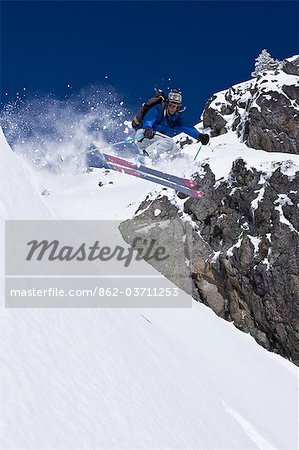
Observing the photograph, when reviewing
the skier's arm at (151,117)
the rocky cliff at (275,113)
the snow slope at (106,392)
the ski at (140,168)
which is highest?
the rocky cliff at (275,113)

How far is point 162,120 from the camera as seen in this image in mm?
13578

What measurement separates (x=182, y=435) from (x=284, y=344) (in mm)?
21550

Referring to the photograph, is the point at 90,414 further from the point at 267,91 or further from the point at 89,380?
the point at 267,91

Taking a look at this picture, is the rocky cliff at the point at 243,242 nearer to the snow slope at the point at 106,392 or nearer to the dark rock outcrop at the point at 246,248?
the dark rock outcrop at the point at 246,248

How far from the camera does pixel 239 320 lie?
27.7 metres

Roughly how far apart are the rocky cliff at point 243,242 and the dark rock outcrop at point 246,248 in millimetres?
56

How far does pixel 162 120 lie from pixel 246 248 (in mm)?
16320

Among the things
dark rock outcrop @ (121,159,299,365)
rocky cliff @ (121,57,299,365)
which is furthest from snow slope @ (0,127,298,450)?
rocky cliff @ (121,57,299,365)

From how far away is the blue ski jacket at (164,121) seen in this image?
527 inches

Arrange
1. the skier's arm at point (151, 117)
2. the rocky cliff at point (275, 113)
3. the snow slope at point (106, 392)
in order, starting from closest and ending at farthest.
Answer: the snow slope at point (106, 392), the skier's arm at point (151, 117), the rocky cliff at point (275, 113)

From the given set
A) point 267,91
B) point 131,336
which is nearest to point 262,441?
point 131,336

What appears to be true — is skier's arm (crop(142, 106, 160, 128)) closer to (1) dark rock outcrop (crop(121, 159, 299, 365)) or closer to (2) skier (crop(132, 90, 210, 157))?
(2) skier (crop(132, 90, 210, 157))

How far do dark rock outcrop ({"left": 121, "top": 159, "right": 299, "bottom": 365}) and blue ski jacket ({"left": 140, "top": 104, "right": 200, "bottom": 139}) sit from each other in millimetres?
15555

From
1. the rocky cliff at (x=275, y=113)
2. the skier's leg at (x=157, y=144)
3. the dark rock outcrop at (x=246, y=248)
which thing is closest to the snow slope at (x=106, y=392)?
the skier's leg at (x=157, y=144)
